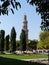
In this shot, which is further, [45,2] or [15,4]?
[45,2]

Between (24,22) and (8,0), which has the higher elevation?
(24,22)

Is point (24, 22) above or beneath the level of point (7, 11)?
above

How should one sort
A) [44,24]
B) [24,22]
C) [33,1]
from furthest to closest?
[24,22]
[44,24]
[33,1]

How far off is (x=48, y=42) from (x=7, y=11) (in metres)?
66.9

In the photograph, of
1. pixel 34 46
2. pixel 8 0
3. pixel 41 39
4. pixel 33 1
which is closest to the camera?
pixel 8 0

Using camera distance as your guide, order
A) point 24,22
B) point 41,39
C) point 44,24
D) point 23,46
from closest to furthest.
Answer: point 44,24, point 23,46, point 41,39, point 24,22

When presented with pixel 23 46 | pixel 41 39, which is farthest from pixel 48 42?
pixel 23 46

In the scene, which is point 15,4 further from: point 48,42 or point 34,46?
point 34,46

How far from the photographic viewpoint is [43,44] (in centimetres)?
7375

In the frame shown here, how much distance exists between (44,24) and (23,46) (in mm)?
43168

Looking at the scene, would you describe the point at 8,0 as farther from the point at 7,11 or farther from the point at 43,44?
the point at 43,44

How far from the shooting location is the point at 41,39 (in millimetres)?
80812

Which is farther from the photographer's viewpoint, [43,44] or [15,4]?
[43,44]

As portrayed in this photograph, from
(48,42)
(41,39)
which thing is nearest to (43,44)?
(48,42)
